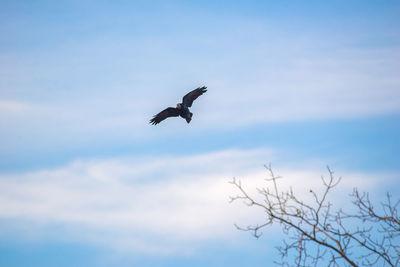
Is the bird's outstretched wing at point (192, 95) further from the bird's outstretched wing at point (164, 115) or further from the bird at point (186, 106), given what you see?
the bird's outstretched wing at point (164, 115)

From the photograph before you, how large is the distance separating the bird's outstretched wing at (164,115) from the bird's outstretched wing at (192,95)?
2.19 feet

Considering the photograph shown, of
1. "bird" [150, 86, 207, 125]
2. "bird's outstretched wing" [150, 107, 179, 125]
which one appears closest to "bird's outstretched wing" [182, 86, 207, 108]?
"bird" [150, 86, 207, 125]

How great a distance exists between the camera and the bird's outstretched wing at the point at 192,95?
19.5m

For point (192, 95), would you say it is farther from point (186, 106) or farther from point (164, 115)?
point (164, 115)

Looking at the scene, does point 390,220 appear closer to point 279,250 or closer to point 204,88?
point 279,250

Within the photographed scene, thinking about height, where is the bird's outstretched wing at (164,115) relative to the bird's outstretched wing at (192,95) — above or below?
below

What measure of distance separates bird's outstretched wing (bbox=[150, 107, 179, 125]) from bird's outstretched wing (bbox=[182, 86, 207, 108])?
0.67 metres

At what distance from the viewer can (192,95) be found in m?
19.6

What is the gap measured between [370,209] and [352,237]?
802mm

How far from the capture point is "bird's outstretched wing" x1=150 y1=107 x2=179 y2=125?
20062mm

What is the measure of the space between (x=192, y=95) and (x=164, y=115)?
150cm

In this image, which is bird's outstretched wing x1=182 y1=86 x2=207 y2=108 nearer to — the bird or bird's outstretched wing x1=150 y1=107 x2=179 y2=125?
the bird

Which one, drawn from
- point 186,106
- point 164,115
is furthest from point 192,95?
Result: point 164,115

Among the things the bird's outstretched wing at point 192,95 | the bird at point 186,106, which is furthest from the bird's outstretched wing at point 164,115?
the bird's outstretched wing at point 192,95
